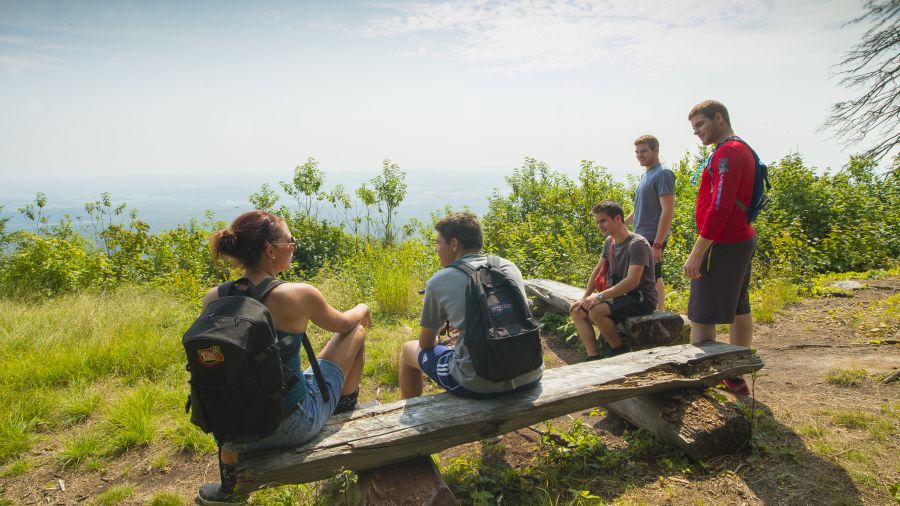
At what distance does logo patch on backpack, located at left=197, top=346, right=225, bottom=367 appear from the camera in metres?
1.94

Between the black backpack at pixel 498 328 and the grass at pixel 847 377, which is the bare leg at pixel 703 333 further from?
the black backpack at pixel 498 328

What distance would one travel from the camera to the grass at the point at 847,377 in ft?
12.0

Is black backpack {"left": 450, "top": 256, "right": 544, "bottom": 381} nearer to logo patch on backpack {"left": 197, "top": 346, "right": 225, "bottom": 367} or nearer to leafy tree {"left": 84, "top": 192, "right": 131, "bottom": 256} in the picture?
logo patch on backpack {"left": 197, "top": 346, "right": 225, "bottom": 367}

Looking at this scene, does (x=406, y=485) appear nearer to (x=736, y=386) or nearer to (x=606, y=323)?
(x=606, y=323)

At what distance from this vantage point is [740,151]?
3.09 meters

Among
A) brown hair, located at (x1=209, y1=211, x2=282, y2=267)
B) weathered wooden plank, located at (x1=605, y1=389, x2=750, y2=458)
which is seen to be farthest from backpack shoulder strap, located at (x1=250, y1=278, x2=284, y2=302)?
weathered wooden plank, located at (x1=605, y1=389, x2=750, y2=458)

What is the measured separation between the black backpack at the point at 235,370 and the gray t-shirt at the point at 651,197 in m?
3.72

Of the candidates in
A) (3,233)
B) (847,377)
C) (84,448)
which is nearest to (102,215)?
(3,233)

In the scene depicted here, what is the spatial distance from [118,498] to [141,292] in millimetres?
5706

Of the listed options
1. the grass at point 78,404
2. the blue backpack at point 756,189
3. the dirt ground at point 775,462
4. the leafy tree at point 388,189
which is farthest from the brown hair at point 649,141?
the leafy tree at point 388,189

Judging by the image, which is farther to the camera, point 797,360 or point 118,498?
point 797,360

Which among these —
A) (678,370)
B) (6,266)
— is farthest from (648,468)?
(6,266)

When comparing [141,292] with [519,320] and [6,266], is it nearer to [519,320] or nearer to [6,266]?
[6,266]

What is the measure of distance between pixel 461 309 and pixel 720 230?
1.90 meters
